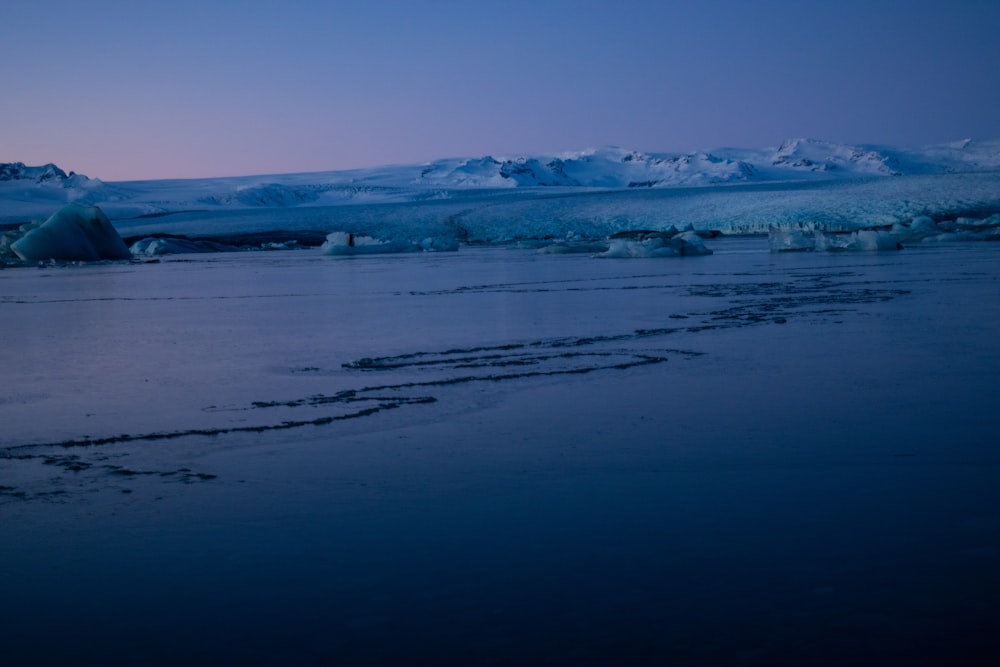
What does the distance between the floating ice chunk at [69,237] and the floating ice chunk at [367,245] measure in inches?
187

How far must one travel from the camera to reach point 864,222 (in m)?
21.5

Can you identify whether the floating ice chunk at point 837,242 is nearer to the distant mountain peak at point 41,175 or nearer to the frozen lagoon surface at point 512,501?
the frozen lagoon surface at point 512,501

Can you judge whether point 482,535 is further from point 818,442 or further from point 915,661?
point 818,442

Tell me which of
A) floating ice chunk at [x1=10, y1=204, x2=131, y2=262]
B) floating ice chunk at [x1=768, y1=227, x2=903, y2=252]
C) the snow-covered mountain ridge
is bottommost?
floating ice chunk at [x1=768, y1=227, x2=903, y2=252]

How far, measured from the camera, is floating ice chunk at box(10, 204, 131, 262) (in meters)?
20.2

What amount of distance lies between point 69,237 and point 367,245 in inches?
253

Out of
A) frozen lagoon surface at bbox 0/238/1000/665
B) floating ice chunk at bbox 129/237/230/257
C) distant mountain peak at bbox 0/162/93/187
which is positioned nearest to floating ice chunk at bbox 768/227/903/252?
frozen lagoon surface at bbox 0/238/1000/665

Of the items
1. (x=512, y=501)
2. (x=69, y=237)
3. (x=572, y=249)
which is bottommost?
(x=572, y=249)

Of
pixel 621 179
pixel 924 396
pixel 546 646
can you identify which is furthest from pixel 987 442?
pixel 621 179

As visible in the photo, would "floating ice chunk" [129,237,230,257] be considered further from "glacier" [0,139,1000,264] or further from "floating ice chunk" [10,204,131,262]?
"floating ice chunk" [10,204,131,262]

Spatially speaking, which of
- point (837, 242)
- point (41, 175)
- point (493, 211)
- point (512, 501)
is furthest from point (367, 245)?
point (41, 175)

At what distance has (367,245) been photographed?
2291cm

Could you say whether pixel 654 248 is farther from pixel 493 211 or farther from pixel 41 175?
pixel 41 175

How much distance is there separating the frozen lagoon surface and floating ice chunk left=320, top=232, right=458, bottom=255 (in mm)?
16469
